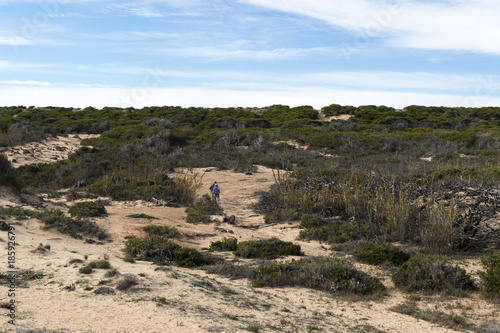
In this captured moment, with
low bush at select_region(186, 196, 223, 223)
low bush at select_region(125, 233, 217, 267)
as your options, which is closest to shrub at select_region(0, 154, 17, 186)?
low bush at select_region(186, 196, 223, 223)

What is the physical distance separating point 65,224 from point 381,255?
23.9 ft

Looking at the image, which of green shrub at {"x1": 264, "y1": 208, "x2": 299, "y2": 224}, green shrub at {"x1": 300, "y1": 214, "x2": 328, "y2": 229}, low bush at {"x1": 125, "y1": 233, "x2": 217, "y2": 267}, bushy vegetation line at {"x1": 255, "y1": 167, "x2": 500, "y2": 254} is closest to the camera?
low bush at {"x1": 125, "y1": 233, "x2": 217, "y2": 267}

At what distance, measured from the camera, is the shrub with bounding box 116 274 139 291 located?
19.3 ft

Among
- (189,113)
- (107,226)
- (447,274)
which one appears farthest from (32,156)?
(189,113)

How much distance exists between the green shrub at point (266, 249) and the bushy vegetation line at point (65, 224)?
3.43m

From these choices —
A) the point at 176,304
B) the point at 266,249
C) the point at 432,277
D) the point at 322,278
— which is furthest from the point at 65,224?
the point at 432,277

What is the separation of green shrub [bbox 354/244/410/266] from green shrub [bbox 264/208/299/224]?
11.9ft

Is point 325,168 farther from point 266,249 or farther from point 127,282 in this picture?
point 127,282

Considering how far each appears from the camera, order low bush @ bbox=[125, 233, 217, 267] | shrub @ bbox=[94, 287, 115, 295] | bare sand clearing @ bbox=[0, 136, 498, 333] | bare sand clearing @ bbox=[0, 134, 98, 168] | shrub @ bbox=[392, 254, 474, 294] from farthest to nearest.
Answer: bare sand clearing @ bbox=[0, 134, 98, 168] → low bush @ bbox=[125, 233, 217, 267] → shrub @ bbox=[392, 254, 474, 294] → shrub @ bbox=[94, 287, 115, 295] → bare sand clearing @ bbox=[0, 136, 498, 333]

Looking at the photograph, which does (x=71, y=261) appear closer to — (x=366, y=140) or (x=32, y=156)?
(x=32, y=156)

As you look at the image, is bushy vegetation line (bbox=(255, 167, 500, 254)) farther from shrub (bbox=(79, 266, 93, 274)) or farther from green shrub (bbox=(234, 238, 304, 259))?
shrub (bbox=(79, 266, 93, 274))

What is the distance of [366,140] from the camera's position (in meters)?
28.8

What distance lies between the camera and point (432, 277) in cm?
702

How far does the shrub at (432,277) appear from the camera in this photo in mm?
6898
